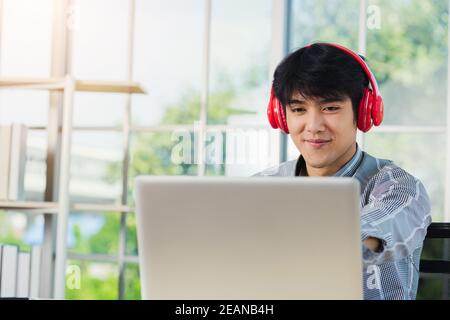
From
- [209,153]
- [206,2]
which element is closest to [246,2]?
[206,2]

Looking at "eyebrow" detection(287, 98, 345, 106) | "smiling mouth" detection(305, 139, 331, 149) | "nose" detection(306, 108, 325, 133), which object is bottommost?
"smiling mouth" detection(305, 139, 331, 149)

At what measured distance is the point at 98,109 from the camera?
343 cm

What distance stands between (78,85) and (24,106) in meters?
0.42

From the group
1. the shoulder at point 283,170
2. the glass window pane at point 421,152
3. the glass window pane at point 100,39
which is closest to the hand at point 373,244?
the shoulder at point 283,170

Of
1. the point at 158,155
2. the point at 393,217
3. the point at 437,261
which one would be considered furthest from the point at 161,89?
the point at 393,217

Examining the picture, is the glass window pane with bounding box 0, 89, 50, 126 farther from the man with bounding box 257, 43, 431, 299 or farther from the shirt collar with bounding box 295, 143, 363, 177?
the shirt collar with bounding box 295, 143, 363, 177

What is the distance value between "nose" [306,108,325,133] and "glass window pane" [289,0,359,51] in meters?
1.45

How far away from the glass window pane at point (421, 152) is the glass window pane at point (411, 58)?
12 cm

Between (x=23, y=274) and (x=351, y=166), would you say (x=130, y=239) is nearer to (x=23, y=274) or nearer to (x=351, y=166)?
(x=23, y=274)

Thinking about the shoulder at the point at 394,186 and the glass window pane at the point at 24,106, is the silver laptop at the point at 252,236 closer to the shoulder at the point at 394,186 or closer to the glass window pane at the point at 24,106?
the shoulder at the point at 394,186

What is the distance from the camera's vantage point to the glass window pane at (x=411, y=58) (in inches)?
126

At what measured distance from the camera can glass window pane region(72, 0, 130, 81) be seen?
3.44 metres

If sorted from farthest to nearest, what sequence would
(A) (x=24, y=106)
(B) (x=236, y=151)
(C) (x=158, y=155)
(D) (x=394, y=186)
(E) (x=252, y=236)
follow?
(A) (x=24, y=106) < (C) (x=158, y=155) < (B) (x=236, y=151) < (D) (x=394, y=186) < (E) (x=252, y=236)

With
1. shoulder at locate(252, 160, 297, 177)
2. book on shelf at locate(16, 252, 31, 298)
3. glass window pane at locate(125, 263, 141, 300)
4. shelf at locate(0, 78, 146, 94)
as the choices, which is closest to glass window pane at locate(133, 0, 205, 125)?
shelf at locate(0, 78, 146, 94)
